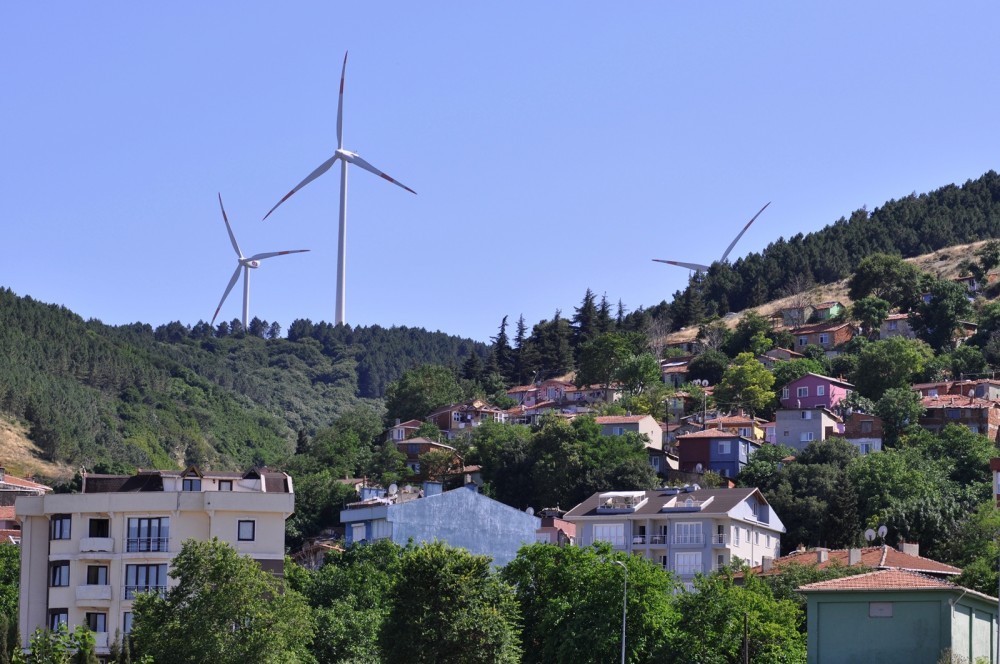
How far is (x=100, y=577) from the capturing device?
69.4 metres

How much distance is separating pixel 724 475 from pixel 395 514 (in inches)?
1098

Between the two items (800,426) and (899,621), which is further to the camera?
(800,426)

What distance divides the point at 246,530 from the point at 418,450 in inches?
2836

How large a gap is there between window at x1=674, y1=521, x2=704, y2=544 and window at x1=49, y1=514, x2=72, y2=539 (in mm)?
39844

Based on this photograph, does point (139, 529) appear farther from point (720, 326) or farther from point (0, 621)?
point (720, 326)

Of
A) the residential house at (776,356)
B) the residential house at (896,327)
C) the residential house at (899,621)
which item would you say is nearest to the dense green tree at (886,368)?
the residential house at (776,356)

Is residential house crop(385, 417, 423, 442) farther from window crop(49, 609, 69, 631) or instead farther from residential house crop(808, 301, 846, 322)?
window crop(49, 609, 69, 631)

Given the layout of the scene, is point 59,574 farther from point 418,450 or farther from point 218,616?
point 418,450

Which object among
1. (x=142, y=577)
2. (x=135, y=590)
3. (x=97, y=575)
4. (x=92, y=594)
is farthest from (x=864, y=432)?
(x=92, y=594)

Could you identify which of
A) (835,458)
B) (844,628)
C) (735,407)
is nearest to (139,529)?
(844,628)

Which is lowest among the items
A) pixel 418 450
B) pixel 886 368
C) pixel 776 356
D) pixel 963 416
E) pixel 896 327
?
pixel 418 450

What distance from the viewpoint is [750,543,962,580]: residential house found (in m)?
83.4

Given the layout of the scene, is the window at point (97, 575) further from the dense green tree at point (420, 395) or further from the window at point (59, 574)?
the dense green tree at point (420, 395)

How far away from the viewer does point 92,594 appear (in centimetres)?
6875
